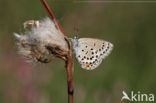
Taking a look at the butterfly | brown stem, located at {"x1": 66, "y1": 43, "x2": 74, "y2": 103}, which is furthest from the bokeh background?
brown stem, located at {"x1": 66, "y1": 43, "x2": 74, "y2": 103}

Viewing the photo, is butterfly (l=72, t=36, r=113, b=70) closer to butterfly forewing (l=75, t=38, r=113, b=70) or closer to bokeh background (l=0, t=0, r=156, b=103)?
butterfly forewing (l=75, t=38, r=113, b=70)

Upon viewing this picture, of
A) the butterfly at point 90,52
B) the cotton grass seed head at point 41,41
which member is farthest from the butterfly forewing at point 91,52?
the cotton grass seed head at point 41,41

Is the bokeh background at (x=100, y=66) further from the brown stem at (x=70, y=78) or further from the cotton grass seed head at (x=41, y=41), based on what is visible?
the brown stem at (x=70, y=78)

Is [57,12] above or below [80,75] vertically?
above

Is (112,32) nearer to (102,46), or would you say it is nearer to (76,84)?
(76,84)

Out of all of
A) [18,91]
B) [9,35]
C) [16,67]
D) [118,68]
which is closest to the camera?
[18,91]

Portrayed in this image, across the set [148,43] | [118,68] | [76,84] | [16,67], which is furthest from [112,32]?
[16,67]

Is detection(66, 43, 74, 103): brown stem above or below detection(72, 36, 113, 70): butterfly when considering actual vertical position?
below
